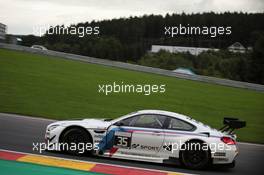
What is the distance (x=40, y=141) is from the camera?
27.4 ft

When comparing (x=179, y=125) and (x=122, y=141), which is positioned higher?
(x=179, y=125)

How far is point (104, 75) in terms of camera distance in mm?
8719

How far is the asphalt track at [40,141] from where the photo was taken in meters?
7.61

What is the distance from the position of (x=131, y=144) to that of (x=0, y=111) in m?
3.53

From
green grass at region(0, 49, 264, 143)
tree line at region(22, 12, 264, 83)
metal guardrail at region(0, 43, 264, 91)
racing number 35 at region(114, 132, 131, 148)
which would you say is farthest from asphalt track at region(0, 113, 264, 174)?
tree line at region(22, 12, 264, 83)

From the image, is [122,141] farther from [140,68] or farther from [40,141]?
[40,141]

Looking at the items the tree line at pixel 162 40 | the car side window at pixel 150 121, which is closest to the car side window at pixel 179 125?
the car side window at pixel 150 121

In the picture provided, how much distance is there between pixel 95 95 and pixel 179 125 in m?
2.18

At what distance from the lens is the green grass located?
8500 millimetres

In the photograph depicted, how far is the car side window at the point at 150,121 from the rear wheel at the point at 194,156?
27.2 inches

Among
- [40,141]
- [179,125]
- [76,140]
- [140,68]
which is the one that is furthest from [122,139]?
[40,141]

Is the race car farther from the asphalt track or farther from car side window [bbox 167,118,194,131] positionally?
the asphalt track

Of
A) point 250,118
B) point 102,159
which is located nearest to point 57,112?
point 102,159

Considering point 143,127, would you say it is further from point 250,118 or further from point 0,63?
point 0,63
